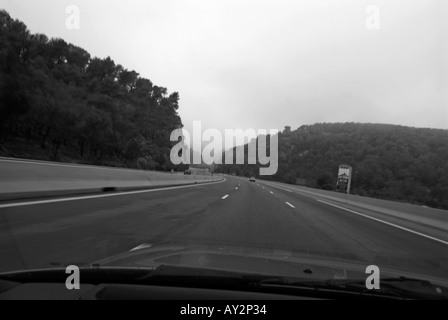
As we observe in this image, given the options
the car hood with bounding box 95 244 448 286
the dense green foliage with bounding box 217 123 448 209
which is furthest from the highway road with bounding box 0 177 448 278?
the dense green foliage with bounding box 217 123 448 209

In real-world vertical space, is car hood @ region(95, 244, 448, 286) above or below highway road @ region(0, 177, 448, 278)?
above

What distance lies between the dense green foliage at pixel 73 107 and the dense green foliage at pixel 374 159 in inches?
1372

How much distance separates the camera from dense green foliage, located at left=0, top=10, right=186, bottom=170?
52906 mm

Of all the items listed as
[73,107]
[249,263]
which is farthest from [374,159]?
[249,263]

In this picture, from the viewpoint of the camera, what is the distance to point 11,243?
556 cm

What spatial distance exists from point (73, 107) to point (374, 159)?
5682 cm

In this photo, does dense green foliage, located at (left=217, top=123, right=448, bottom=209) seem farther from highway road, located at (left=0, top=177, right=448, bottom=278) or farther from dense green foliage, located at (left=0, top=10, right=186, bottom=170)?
highway road, located at (left=0, top=177, right=448, bottom=278)

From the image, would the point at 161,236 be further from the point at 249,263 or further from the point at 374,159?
the point at 374,159

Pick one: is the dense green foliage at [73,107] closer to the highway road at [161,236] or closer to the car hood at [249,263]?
the highway road at [161,236]

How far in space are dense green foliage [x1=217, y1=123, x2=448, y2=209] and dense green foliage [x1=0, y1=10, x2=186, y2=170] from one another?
34848 millimetres

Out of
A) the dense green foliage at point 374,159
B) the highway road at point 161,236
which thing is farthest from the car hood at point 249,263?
the dense green foliage at point 374,159

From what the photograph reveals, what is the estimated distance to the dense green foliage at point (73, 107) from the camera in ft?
174

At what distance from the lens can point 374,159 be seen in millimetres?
75938
